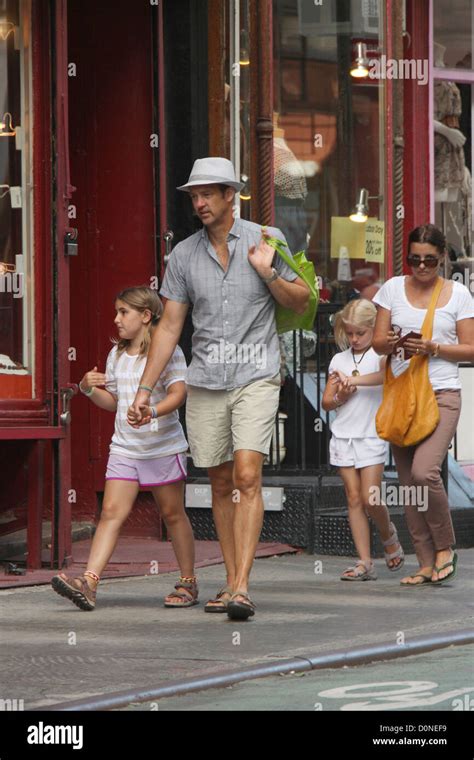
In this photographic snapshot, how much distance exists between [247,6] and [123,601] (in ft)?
15.3

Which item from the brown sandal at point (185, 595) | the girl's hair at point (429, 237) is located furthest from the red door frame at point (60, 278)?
the girl's hair at point (429, 237)

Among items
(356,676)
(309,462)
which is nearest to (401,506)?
(309,462)

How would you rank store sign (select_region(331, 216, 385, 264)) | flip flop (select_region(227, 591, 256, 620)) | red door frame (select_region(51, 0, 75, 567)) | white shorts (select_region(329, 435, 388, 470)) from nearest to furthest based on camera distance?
flip flop (select_region(227, 591, 256, 620)) → red door frame (select_region(51, 0, 75, 567)) → white shorts (select_region(329, 435, 388, 470)) → store sign (select_region(331, 216, 385, 264))

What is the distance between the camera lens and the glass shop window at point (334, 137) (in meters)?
12.8

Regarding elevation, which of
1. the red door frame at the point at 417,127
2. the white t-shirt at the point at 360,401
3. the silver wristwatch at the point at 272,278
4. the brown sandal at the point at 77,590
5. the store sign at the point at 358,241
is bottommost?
the brown sandal at the point at 77,590

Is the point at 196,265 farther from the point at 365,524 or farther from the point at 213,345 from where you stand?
the point at 365,524

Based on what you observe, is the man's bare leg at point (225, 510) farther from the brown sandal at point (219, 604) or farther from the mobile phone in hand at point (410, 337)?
the mobile phone in hand at point (410, 337)

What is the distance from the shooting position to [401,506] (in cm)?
1180

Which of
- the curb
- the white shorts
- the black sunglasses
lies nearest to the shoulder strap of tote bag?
the black sunglasses

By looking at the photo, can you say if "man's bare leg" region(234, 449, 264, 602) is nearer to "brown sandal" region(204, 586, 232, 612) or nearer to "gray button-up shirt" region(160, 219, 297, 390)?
"brown sandal" region(204, 586, 232, 612)

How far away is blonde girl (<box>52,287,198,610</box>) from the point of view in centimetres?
895

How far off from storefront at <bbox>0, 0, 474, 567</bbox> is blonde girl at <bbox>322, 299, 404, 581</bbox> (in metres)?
1.48

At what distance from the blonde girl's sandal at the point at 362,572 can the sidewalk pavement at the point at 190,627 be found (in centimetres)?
7

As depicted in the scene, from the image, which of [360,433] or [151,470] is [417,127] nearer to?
[360,433]
